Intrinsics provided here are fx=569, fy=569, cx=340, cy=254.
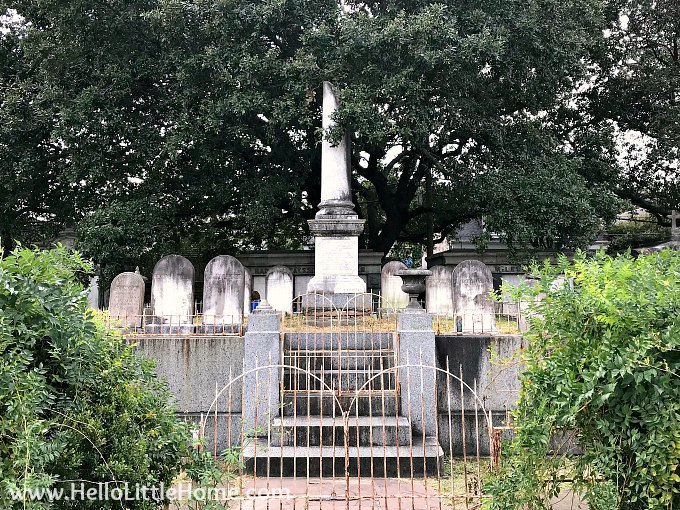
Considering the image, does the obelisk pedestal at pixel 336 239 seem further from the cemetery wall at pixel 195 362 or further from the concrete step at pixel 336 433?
the concrete step at pixel 336 433

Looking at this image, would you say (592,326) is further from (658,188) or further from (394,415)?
(658,188)

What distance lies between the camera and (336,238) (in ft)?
36.0

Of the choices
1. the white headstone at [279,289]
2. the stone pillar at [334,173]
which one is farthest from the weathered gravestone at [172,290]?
the stone pillar at [334,173]

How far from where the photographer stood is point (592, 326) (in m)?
3.53

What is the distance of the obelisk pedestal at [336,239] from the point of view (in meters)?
10.5

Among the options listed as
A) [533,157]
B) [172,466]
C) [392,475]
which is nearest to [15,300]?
[172,466]

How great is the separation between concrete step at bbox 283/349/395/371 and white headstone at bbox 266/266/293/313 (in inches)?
138

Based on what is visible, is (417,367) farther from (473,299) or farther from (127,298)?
(127,298)

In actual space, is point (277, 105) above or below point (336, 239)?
above

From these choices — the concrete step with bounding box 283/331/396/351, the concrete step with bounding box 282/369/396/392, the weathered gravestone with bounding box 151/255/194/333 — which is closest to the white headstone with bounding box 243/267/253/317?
the weathered gravestone with bounding box 151/255/194/333

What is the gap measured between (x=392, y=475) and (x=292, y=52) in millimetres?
11017

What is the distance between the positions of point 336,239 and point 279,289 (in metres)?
1.46

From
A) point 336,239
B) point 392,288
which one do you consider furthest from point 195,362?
point 392,288

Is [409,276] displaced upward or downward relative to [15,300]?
upward
